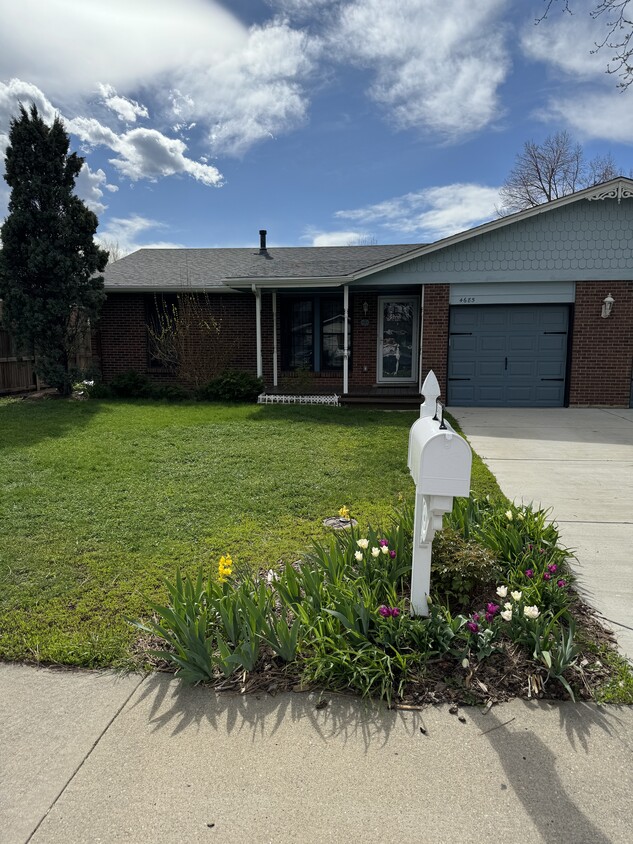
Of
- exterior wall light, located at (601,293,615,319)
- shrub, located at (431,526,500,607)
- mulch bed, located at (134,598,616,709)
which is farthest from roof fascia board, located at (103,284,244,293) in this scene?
mulch bed, located at (134,598,616,709)

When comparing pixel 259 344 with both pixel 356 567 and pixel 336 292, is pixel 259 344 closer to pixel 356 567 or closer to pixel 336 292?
pixel 336 292

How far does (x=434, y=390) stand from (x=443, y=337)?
916 cm

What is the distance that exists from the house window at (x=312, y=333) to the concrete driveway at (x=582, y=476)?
394 centimetres

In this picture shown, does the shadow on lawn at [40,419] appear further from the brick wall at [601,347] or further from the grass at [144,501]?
the brick wall at [601,347]

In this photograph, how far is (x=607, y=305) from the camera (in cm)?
1112

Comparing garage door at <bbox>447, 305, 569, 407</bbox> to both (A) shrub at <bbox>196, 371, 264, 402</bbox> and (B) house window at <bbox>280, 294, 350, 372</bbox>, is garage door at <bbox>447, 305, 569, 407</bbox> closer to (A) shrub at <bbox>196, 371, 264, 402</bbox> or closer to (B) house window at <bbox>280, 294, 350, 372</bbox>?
(B) house window at <bbox>280, 294, 350, 372</bbox>

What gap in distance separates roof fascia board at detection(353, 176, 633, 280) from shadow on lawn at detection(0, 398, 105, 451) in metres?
6.09

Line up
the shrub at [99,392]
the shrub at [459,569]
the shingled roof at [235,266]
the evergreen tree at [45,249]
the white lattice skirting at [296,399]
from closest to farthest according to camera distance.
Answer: the shrub at [459,569]
the evergreen tree at [45,249]
the white lattice skirting at [296,399]
the shingled roof at [235,266]
the shrub at [99,392]

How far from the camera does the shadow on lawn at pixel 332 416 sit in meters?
9.53

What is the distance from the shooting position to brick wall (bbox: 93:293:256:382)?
543 inches

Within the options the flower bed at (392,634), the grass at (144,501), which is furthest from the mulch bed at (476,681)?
the grass at (144,501)

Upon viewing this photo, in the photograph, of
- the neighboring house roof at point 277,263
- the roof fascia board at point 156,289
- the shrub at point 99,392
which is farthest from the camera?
the roof fascia board at point 156,289

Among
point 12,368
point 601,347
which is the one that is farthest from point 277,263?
point 601,347

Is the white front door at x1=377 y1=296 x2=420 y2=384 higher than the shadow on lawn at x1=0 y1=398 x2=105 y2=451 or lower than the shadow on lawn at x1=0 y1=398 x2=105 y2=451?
higher
